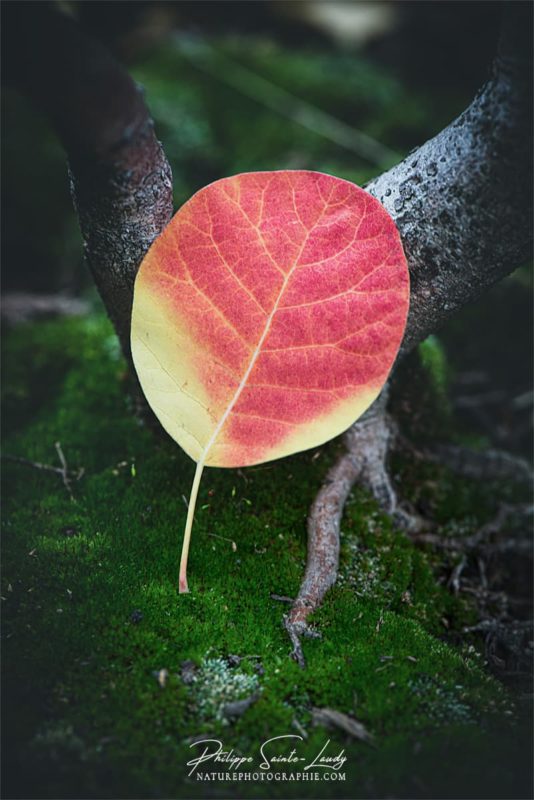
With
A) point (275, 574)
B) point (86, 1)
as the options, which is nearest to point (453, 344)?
point (275, 574)

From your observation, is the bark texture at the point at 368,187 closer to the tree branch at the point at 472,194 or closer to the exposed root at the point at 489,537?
the tree branch at the point at 472,194

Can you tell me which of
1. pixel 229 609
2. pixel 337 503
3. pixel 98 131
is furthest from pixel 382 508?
pixel 98 131

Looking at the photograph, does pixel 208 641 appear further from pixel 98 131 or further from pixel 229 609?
pixel 98 131

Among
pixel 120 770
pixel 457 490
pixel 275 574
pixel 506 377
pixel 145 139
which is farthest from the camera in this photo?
pixel 506 377

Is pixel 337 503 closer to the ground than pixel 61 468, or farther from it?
farther from it

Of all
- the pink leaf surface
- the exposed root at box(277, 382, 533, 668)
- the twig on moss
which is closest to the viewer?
the pink leaf surface

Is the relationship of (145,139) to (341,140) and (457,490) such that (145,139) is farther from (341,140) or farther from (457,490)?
(341,140)

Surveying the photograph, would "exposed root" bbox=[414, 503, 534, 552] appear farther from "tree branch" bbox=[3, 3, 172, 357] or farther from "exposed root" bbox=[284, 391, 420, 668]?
"tree branch" bbox=[3, 3, 172, 357]

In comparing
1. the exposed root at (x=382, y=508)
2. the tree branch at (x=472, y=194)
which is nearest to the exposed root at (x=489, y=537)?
the exposed root at (x=382, y=508)

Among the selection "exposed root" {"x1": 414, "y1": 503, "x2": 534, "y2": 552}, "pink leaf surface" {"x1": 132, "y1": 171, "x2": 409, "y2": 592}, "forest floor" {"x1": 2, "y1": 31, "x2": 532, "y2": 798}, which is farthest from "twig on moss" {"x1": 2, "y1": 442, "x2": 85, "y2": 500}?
"exposed root" {"x1": 414, "y1": 503, "x2": 534, "y2": 552}
